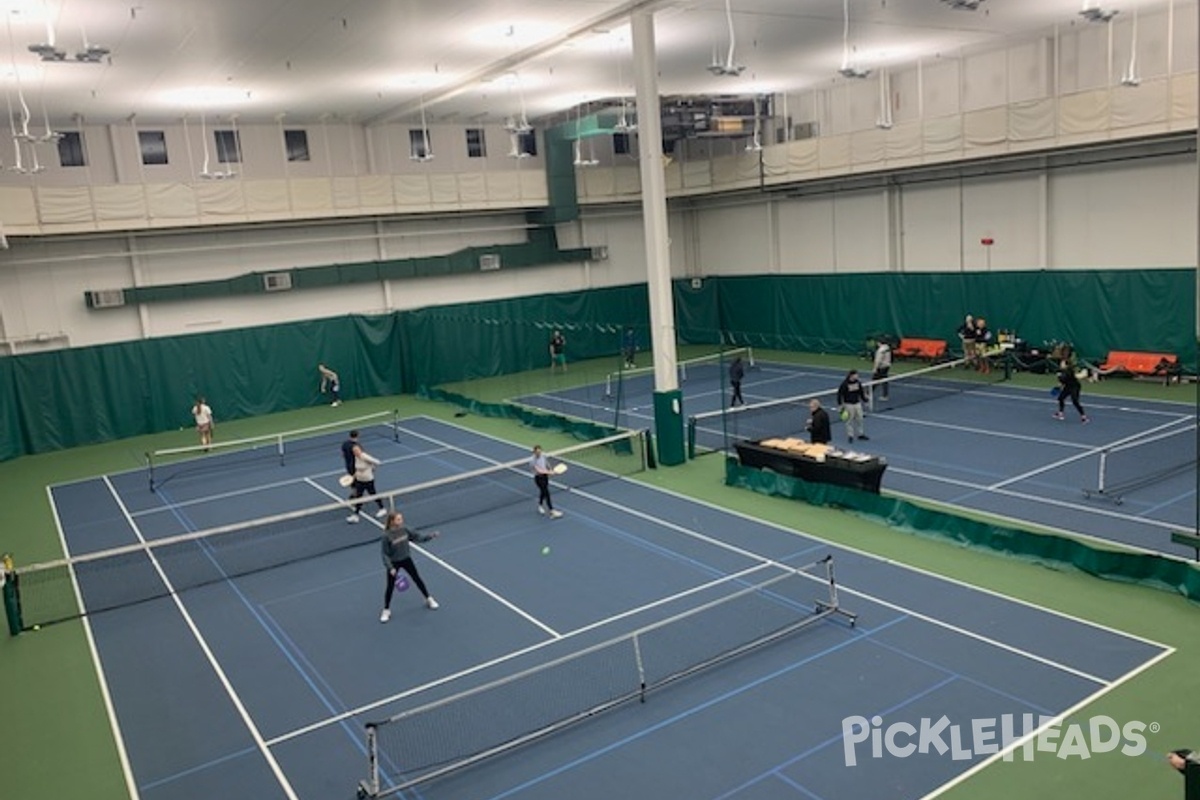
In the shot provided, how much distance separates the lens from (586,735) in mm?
10367

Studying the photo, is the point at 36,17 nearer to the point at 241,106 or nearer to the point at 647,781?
the point at 241,106

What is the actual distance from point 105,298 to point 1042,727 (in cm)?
3111

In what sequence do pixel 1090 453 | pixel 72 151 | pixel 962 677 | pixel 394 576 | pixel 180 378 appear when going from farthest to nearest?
pixel 180 378 < pixel 72 151 < pixel 1090 453 < pixel 394 576 < pixel 962 677

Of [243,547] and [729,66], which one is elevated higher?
[729,66]

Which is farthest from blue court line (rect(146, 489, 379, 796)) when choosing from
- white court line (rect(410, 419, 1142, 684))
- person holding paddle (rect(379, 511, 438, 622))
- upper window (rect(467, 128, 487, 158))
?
upper window (rect(467, 128, 487, 158))

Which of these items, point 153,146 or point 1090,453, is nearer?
point 1090,453

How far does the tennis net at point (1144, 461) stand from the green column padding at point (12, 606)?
1806 centimetres

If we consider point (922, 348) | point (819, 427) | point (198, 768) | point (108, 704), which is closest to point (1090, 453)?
point (819, 427)

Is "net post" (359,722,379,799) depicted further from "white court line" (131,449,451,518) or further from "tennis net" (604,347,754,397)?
"tennis net" (604,347,754,397)

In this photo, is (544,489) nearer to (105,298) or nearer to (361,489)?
(361,489)

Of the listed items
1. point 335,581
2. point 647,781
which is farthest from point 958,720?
point 335,581

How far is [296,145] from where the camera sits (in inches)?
1396

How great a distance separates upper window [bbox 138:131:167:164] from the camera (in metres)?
32.7

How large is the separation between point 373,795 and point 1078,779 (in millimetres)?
6865
